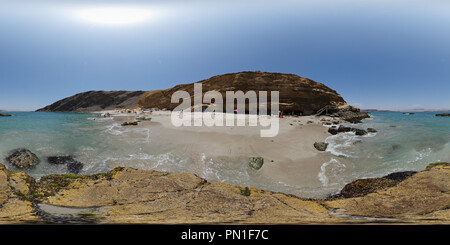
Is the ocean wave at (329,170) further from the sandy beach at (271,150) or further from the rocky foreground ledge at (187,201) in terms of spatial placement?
the rocky foreground ledge at (187,201)

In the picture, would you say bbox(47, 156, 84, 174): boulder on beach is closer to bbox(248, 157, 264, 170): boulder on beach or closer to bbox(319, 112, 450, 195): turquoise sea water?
bbox(248, 157, 264, 170): boulder on beach

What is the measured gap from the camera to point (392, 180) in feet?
24.9

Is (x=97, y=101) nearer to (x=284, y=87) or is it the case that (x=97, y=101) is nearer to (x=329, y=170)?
(x=284, y=87)

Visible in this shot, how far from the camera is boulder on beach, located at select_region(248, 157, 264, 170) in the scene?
1030 cm

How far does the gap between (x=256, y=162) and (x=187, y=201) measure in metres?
6.02

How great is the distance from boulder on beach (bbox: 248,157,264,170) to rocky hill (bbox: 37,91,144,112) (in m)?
115

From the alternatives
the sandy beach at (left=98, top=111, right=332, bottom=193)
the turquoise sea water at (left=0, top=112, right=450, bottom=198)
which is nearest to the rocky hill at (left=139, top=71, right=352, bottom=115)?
the sandy beach at (left=98, top=111, right=332, bottom=193)

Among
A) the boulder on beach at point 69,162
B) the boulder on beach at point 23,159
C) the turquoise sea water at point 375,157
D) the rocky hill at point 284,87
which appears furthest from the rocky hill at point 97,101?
the turquoise sea water at point 375,157

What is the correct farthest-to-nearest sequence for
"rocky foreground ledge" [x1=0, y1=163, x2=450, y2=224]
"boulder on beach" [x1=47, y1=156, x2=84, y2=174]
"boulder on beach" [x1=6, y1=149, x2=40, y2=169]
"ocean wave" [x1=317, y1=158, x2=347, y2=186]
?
"boulder on beach" [x1=47, y1=156, x2=84, y2=174]
"boulder on beach" [x1=6, y1=149, x2=40, y2=169]
"ocean wave" [x1=317, y1=158, x2=347, y2=186]
"rocky foreground ledge" [x1=0, y1=163, x2=450, y2=224]

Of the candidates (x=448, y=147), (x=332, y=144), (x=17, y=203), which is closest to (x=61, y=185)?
(x=17, y=203)

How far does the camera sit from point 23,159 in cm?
1014

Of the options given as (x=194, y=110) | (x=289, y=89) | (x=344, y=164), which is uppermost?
(x=289, y=89)

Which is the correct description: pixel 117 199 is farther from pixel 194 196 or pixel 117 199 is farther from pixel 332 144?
pixel 332 144

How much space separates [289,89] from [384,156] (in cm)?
3539
